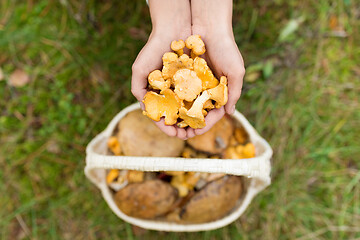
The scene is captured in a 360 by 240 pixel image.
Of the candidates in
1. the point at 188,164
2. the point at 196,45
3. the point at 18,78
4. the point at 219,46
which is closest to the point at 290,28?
the point at 219,46

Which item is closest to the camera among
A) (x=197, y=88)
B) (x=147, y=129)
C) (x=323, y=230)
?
(x=197, y=88)

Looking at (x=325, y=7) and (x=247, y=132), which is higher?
(x=325, y=7)

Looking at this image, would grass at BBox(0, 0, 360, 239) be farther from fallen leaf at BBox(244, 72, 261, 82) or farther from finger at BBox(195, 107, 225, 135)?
finger at BBox(195, 107, 225, 135)

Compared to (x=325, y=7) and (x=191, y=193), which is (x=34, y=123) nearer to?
(x=191, y=193)

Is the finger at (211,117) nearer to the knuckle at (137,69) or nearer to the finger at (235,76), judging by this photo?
the finger at (235,76)

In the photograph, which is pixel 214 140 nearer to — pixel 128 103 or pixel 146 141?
pixel 146 141

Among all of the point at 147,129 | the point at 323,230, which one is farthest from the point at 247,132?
the point at 323,230

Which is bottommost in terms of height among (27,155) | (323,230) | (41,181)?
(323,230)

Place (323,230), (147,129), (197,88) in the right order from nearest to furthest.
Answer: (197,88) → (147,129) → (323,230)
